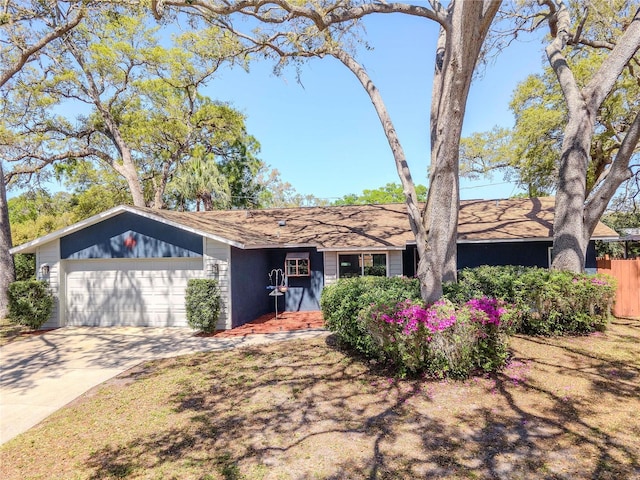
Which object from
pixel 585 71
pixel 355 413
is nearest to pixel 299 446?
pixel 355 413

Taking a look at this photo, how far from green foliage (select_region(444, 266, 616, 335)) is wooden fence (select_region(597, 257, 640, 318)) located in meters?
2.60

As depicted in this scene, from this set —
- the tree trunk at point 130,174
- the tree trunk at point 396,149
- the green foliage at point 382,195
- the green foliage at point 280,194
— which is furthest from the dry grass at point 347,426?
the green foliage at point 382,195

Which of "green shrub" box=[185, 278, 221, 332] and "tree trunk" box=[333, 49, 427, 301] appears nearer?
"tree trunk" box=[333, 49, 427, 301]

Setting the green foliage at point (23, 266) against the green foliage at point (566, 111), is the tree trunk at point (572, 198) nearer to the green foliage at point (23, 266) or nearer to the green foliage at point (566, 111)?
the green foliage at point (566, 111)

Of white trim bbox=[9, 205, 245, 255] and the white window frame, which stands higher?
white trim bbox=[9, 205, 245, 255]

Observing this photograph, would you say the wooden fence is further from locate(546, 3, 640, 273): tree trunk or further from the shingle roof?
locate(546, 3, 640, 273): tree trunk

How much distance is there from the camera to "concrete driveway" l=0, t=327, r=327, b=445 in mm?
5223

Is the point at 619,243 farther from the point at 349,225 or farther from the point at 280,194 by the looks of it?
the point at 280,194

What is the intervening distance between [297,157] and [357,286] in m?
20.0

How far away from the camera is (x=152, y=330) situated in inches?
393

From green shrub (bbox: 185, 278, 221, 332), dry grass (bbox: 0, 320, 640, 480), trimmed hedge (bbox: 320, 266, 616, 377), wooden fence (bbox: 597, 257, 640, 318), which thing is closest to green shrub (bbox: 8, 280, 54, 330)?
green shrub (bbox: 185, 278, 221, 332)

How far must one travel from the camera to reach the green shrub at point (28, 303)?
32.0ft

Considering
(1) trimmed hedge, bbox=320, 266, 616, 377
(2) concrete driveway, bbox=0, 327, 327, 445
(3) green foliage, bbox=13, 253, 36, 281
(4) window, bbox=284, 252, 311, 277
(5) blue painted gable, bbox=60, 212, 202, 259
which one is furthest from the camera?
(3) green foliage, bbox=13, 253, 36, 281

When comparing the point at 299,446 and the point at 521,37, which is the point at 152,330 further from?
the point at 521,37
